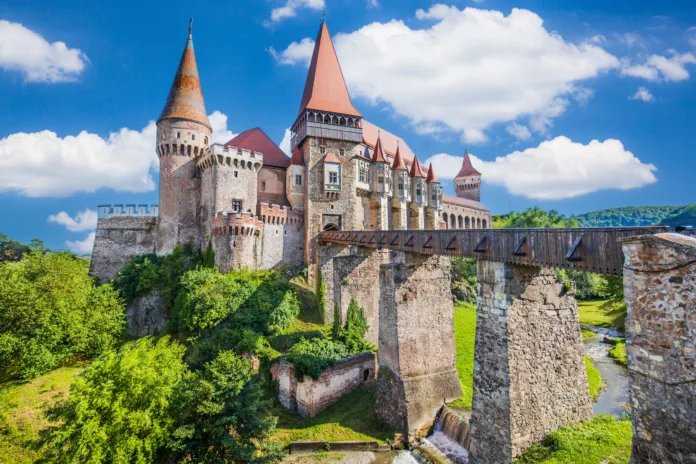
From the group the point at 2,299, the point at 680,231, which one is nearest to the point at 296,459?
the point at 680,231

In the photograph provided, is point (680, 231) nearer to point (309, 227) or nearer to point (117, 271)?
point (309, 227)

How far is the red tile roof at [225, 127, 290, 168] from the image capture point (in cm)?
3297

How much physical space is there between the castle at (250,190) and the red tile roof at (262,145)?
0.33 feet

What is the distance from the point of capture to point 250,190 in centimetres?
3038

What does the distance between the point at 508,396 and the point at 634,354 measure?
149 inches

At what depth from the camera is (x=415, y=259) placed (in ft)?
51.8

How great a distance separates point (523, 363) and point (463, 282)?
3307 centimetres

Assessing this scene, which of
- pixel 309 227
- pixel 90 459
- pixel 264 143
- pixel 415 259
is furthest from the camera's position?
pixel 264 143

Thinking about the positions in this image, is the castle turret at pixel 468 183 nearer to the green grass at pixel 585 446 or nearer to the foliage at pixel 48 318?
the foliage at pixel 48 318

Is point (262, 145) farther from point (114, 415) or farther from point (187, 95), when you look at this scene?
point (114, 415)

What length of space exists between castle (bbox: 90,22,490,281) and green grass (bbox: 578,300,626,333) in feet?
69.0

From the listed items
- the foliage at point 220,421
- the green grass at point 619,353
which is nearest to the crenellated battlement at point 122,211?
the foliage at point 220,421

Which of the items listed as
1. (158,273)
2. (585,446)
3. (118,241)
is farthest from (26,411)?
(585,446)

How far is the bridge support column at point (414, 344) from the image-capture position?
14914 mm
